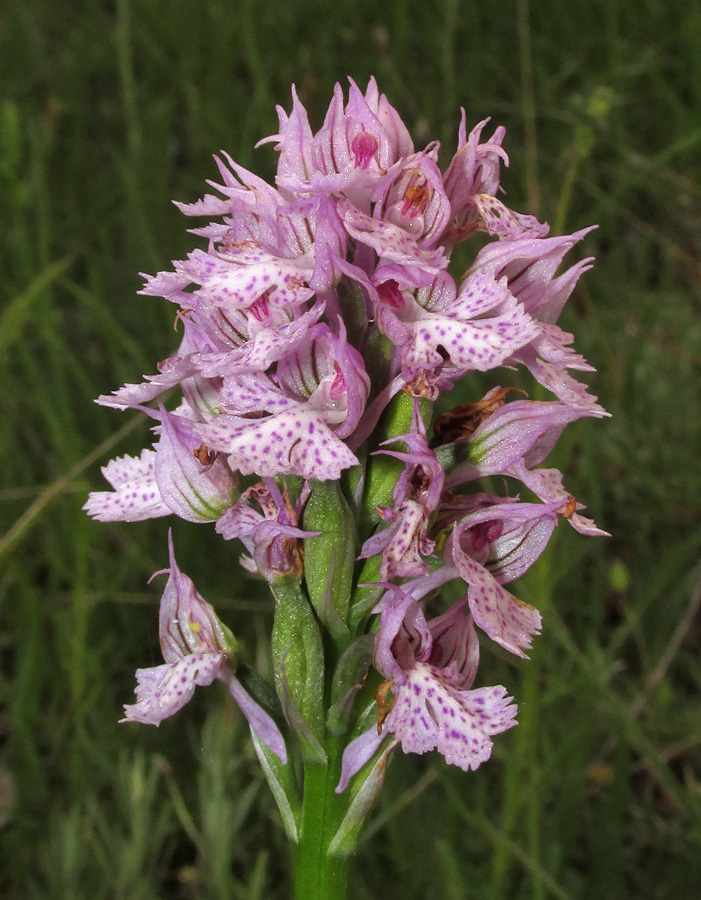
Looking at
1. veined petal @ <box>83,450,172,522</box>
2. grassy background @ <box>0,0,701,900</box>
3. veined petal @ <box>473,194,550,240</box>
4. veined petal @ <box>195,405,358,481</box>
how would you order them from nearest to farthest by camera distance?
veined petal @ <box>195,405,358,481</box> < veined petal @ <box>473,194,550,240</box> < veined petal @ <box>83,450,172,522</box> < grassy background @ <box>0,0,701,900</box>

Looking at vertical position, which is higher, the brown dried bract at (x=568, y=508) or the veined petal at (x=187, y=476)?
the veined petal at (x=187, y=476)

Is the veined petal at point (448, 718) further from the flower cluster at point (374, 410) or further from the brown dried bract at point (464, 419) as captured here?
the brown dried bract at point (464, 419)

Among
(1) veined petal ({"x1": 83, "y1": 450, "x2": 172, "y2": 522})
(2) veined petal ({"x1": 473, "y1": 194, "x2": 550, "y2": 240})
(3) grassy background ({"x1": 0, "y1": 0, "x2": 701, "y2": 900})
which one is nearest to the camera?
(2) veined petal ({"x1": 473, "y1": 194, "x2": 550, "y2": 240})

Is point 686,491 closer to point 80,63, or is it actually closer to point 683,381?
point 683,381

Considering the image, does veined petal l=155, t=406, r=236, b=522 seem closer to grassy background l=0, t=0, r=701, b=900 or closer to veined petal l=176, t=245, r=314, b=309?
veined petal l=176, t=245, r=314, b=309


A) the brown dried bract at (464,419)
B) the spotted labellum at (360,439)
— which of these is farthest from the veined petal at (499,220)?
the brown dried bract at (464,419)

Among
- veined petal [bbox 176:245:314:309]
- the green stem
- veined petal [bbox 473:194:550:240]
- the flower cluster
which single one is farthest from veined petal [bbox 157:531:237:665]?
veined petal [bbox 473:194:550:240]
